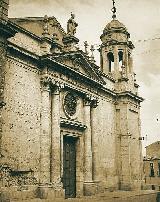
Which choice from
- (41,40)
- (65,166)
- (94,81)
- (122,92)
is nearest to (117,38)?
(122,92)

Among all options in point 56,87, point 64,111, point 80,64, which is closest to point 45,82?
point 56,87

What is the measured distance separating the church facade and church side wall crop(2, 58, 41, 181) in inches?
1.6

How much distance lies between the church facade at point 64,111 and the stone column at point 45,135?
4 cm

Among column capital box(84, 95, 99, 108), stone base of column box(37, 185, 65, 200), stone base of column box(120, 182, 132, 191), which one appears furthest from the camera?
stone base of column box(120, 182, 132, 191)

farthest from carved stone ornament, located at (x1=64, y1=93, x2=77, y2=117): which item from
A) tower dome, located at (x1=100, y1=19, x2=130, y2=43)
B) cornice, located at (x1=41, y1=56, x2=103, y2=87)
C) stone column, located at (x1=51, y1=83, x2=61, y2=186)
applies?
tower dome, located at (x1=100, y1=19, x2=130, y2=43)

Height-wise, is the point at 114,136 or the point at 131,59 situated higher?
the point at 131,59

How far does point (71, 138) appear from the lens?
18.4 meters

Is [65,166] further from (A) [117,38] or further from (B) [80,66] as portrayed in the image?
(A) [117,38]

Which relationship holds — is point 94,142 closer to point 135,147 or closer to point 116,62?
point 135,147

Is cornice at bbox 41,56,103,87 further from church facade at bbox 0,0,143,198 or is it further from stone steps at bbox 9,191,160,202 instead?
stone steps at bbox 9,191,160,202

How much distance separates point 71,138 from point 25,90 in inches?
185

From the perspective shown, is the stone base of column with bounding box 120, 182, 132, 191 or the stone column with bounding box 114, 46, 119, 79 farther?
the stone column with bounding box 114, 46, 119, 79

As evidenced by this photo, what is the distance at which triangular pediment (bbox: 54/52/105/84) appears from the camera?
57.3 ft

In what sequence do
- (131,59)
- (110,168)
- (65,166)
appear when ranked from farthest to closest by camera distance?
(131,59), (110,168), (65,166)
